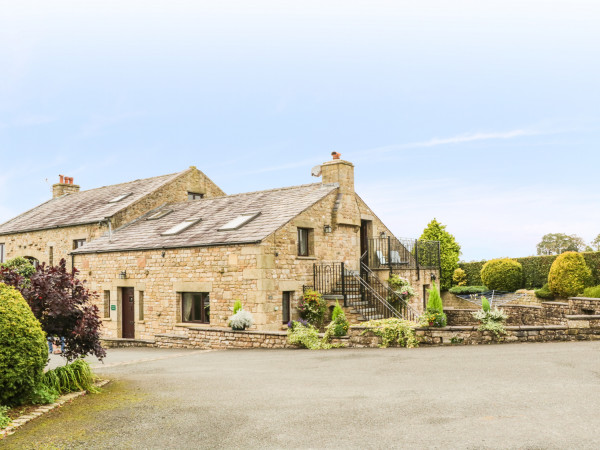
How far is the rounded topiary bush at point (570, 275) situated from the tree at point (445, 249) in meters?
8.99

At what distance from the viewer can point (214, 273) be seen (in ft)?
61.3

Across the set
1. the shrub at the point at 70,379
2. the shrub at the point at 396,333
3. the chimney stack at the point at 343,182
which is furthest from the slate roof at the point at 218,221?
the shrub at the point at 70,379

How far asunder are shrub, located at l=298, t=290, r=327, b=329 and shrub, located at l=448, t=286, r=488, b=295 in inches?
735

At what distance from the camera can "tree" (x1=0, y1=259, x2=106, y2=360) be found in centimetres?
974

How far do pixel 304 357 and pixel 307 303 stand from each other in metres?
5.22

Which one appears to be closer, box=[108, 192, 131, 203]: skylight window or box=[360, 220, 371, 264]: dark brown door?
box=[360, 220, 371, 264]: dark brown door

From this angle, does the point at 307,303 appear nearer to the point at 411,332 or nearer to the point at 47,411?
the point at 411,332

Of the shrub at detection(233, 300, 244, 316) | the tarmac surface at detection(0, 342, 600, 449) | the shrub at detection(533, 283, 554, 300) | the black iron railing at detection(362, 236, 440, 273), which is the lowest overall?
the tarmac surface at detection(0, 342, 600, 449)

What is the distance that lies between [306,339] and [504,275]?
22065 mm

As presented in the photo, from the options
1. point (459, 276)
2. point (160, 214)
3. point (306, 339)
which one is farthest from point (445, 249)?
point (306, 339)

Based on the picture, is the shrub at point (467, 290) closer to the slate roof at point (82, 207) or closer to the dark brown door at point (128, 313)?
the slate roof at point (82, 207)

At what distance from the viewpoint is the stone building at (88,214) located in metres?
25.6

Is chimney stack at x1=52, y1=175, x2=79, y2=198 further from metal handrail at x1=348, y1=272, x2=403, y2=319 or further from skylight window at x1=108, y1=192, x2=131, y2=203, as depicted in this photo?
metal handrail at x1=348, y1=272, x2=403, y2=319

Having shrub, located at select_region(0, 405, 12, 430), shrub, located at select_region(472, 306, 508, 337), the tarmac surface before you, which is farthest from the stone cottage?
shrub, located at select_region(0, 405, 12, 430)
